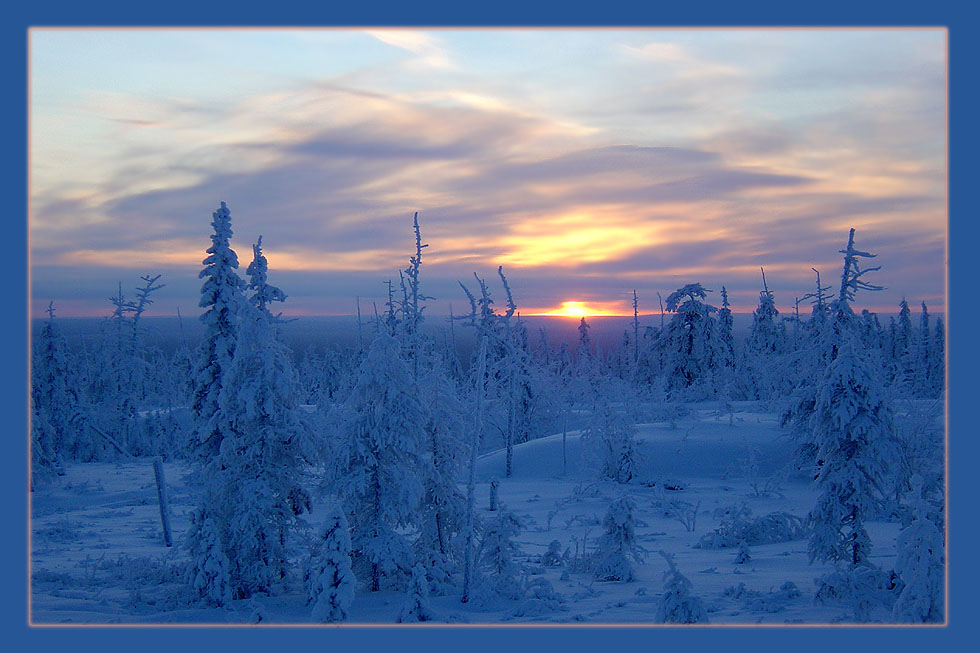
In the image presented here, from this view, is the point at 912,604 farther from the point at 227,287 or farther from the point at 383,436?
the point at 227,287

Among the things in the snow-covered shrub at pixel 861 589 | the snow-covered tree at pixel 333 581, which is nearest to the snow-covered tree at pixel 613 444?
the snow-covered shrub at pixel 861 589

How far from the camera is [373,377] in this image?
49.4ft

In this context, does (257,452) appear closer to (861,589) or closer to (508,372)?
(861,589)

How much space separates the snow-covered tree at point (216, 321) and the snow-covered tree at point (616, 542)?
10.2m

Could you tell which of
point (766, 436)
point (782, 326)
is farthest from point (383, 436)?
point (782, 326)

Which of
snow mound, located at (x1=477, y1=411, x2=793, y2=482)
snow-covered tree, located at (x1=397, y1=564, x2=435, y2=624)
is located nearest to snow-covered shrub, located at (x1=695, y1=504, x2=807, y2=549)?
snow mound, located at (x1=477, y1=411, x2=793, y2=482)

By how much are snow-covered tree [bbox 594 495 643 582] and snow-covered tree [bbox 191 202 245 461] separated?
10234 millimetres

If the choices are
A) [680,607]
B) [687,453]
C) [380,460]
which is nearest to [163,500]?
[380,460]

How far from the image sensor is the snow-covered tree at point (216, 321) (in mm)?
16328

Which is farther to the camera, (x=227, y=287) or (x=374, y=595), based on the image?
(x=227, y=287)

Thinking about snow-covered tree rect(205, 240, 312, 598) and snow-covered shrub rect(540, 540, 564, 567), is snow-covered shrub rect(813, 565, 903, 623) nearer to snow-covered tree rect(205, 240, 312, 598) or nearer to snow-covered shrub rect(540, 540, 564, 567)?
snow-covered shrub rect(540, 540, 564, 567)

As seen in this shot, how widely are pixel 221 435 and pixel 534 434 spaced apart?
37.3m

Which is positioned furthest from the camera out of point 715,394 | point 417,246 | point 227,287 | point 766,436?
point 715,394

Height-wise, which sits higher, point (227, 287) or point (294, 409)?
point (227, 287)
